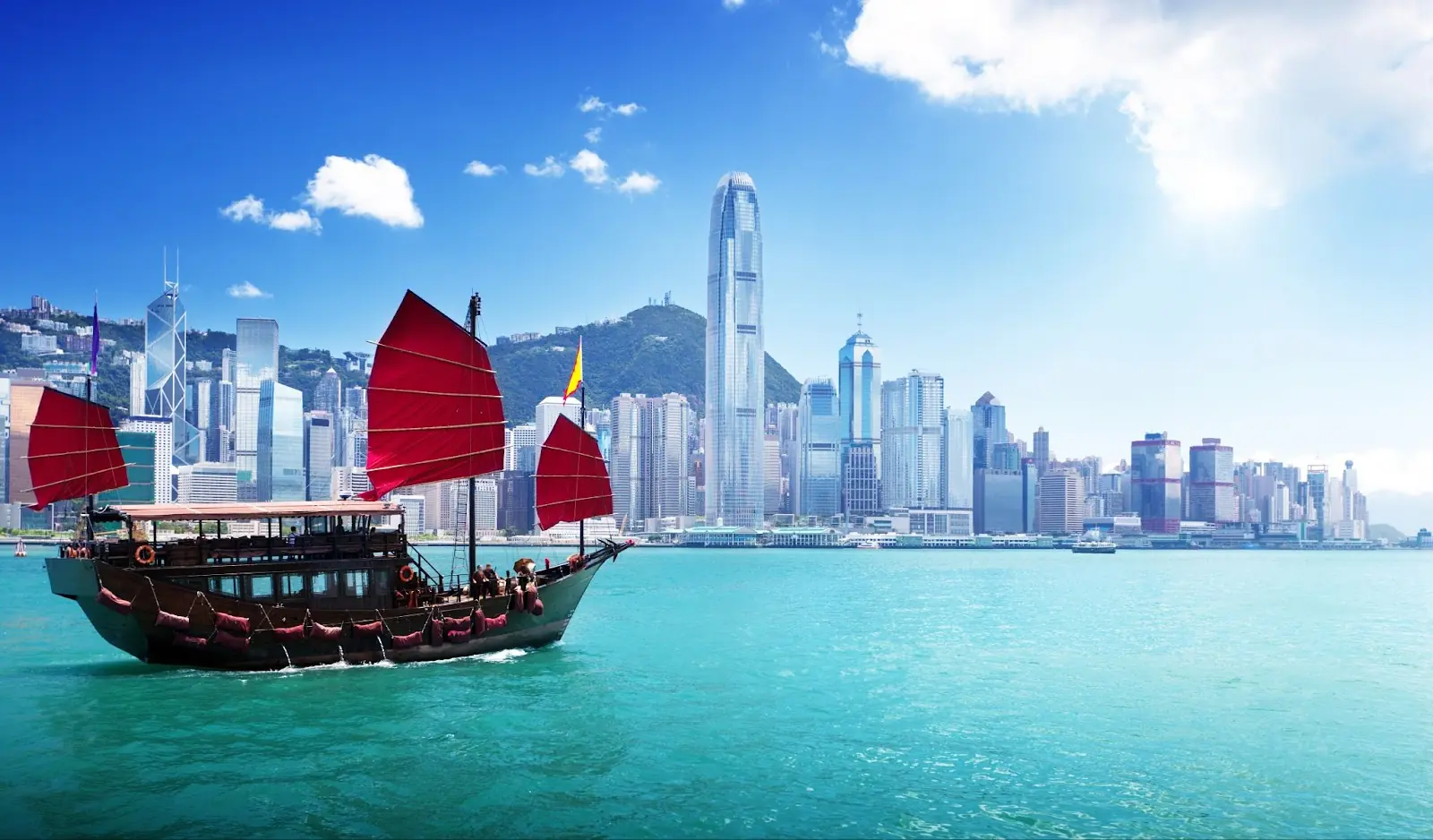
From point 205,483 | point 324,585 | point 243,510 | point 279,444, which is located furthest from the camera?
point 279,444

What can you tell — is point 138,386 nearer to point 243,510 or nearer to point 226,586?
point 243,510

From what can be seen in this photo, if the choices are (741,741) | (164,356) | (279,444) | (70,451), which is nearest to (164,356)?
(164,356)

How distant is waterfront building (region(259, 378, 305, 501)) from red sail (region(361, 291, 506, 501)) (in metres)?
178

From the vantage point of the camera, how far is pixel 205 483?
17612cm

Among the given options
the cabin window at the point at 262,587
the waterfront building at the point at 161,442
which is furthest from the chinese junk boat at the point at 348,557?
the waterfront building at the point at 161,442

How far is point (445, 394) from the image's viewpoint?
27.8 metres

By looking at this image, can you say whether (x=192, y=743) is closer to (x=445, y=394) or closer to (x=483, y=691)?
(x=483, y=691)

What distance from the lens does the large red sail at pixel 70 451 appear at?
27281 millimetres

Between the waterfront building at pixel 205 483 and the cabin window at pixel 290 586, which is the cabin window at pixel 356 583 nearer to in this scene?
the cabin window at pixel 290 586

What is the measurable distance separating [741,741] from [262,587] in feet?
40.3

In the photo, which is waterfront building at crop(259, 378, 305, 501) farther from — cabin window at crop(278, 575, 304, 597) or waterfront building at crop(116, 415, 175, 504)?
cabin window at crop(278, 575, 304, 597)

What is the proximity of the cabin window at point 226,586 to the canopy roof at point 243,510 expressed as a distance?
1.43m

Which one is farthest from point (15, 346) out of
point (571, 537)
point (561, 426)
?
Result: point (561, 426)

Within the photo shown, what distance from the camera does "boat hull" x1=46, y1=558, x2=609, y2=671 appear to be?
22078 millimetres
